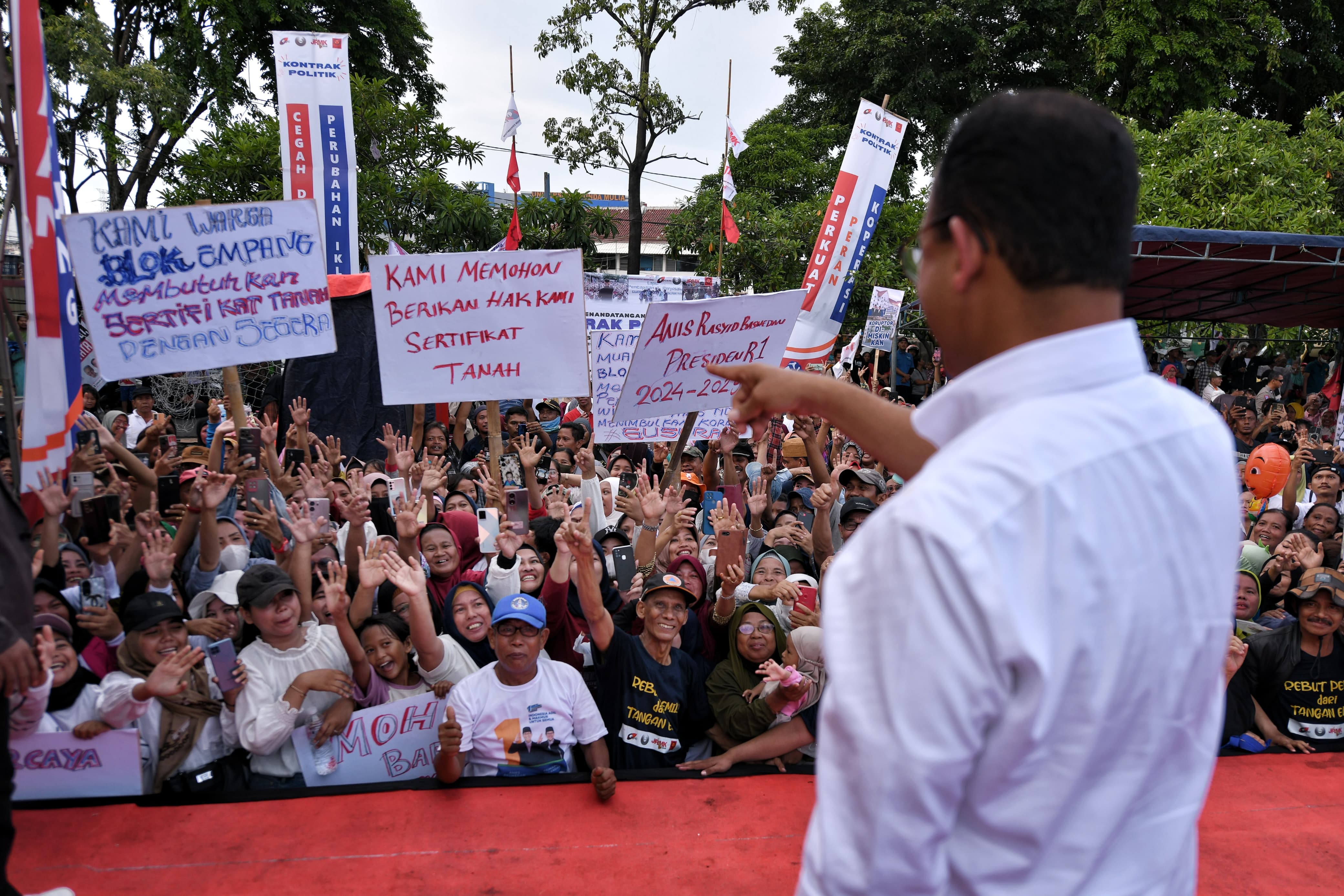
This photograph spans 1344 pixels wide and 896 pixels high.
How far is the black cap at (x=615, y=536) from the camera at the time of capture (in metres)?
5.32

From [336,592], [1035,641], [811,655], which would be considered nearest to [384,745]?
[336,592]

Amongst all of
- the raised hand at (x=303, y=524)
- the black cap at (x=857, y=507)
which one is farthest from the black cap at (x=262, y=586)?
the black cap at (x=857, y=507)

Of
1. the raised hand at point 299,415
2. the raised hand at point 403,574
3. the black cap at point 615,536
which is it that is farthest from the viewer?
the raised hand at point 299,415

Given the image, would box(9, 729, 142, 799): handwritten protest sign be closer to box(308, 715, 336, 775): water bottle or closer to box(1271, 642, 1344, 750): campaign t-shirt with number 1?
box(308, 715, 336, 775): water bottle

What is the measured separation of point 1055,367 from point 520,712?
3.03 m

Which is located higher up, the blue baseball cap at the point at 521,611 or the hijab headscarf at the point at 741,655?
the blue baseball cap at the point at 521,611

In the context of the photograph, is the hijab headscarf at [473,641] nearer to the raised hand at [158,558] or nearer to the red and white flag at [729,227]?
the raised hand at [158,558]

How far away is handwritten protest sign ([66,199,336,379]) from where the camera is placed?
4367 millimetres

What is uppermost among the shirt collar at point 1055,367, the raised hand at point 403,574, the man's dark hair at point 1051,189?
the man's dark hair at point 1051,189

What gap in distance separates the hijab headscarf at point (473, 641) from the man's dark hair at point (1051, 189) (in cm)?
352

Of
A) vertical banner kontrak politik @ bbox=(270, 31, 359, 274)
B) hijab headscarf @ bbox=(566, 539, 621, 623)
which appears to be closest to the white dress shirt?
hijab headscarf @ bbox=(566, 539, 621, 623)

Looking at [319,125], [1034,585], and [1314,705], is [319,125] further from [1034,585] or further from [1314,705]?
[1034,585]

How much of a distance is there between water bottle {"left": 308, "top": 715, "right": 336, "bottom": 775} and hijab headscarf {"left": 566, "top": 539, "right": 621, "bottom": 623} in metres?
1.31

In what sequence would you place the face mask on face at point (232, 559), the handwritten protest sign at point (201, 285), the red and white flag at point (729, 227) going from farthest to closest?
the red and white flag at point (729, 227)
the face mask on face at point (232, 559)
the handwritten protest sign at point (201, 285)
